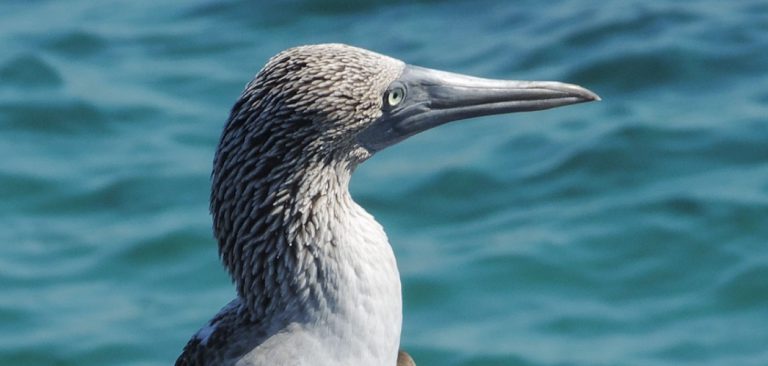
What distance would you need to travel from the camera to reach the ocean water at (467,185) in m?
9.90

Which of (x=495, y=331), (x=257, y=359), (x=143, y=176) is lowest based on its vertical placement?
(x=257, y=359)

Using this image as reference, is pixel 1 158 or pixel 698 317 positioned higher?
pixel 1 158

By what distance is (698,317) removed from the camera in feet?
32.4

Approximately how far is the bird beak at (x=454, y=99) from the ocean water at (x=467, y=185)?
3.56 m

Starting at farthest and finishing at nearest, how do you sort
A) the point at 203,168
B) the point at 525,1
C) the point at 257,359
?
the point at 525,1, the point at 203,168, the point at 257,359

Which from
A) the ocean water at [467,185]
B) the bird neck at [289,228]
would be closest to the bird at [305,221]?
the bird neck at [289,228]

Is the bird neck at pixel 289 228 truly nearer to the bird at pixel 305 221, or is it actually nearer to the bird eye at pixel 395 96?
the bird at pixel 305 221

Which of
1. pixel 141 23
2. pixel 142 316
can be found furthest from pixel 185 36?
pixel 142 316

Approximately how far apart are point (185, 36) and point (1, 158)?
2.15 m

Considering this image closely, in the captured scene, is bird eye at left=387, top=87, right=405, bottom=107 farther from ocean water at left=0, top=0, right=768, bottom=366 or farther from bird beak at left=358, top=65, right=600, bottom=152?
ocean water at left=0, top=0, right=768, bottom=366

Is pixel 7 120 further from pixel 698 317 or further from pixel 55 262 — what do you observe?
pixel 698 317

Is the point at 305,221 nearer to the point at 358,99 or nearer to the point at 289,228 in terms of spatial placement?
the point at 289,228

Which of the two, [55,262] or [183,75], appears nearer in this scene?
[55,262]

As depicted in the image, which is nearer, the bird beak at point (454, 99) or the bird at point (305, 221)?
the bird at point (305, 221)
